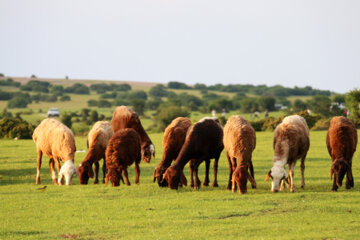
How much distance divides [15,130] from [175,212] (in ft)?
125

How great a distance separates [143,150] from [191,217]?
9.64m

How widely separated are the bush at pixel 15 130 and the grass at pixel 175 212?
3016 cm

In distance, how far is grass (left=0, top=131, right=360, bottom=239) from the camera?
1240 cm

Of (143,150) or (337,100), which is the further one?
(337,100)

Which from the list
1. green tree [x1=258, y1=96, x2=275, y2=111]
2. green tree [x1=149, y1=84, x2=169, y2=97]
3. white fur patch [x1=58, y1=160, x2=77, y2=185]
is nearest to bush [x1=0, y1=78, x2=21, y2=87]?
green tree [x1=149, y1=84, x2=169, y2=97]

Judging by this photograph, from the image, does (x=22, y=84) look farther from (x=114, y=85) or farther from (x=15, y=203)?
(x=15, y=203)

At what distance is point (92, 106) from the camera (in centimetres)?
13225

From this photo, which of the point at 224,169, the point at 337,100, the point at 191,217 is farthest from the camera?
the point at 337,100

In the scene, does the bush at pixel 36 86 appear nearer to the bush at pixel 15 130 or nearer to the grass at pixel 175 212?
the bush at pixel 15 130

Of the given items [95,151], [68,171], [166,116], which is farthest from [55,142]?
[166,116]

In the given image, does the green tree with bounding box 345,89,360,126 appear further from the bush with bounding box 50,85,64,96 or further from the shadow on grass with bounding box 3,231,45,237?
the bush with bounding box 50,85,64,96

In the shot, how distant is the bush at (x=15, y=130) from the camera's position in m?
49.8

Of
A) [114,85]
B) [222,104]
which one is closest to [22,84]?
[114,85]

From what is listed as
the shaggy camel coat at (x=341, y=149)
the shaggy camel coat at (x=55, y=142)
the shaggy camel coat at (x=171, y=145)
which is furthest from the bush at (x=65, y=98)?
the shaggy camel coat at (x=341, y=149)
